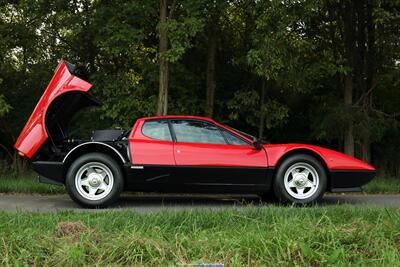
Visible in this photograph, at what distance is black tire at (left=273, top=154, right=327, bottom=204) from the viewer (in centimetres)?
789

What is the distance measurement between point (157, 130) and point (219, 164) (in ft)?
3.78

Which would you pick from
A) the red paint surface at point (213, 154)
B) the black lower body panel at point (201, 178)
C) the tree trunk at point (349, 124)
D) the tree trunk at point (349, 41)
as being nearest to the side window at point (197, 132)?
the red paint surface at point (213, 154)

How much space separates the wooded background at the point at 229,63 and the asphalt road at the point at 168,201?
3228mm

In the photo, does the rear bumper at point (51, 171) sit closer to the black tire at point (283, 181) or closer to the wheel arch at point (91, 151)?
the wheel arch at point (91, 151)

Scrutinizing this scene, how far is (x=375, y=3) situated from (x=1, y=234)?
997 centimetres

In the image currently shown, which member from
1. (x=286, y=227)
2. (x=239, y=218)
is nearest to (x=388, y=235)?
(x=286, y=227)

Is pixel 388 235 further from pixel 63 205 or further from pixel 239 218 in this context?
pixel 63 205

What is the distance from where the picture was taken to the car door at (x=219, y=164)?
7.91 meters

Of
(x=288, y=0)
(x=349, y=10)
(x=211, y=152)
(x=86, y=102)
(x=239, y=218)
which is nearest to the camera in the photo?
(x=239, y=218)

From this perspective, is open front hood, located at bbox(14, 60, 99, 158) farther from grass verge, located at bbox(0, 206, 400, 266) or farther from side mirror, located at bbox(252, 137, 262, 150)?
side mirror, located at bbox(252, 137, 262, 150)

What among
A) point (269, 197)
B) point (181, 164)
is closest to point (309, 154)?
point (269, 197)

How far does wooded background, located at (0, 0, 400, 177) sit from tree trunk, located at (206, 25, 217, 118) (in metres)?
0.03

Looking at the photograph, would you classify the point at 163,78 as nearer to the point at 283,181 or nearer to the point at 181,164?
the point at 181,164

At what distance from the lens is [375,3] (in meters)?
11.8
